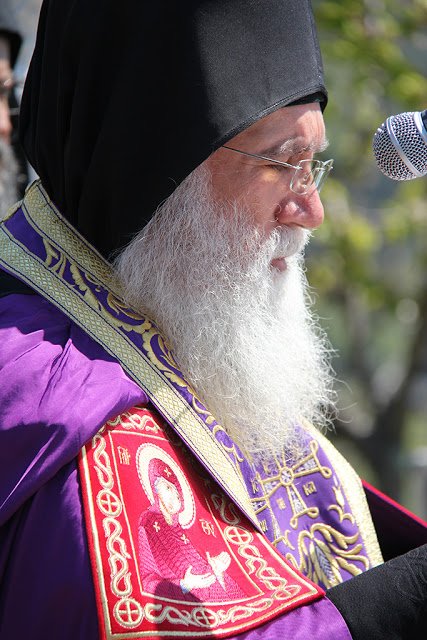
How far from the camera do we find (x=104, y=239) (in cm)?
201

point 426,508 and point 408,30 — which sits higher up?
point 408,30

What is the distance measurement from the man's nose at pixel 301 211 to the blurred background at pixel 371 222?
2.55m

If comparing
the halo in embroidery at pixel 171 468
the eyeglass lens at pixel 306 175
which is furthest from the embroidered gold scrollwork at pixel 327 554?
the eyeglass lens at pixel 306 175

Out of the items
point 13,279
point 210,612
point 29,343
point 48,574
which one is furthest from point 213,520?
point 13,279

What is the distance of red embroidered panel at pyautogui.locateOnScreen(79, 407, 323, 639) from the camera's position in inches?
58.2

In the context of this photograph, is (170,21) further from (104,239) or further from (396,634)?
(396,634)

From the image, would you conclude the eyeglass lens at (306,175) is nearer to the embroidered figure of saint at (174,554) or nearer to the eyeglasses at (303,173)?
the eyeglasses at (303,173)

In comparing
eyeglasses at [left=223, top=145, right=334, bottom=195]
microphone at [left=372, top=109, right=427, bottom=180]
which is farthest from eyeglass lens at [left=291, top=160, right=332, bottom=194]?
microphone at [left=372, top=109, right=427, bottom=180]

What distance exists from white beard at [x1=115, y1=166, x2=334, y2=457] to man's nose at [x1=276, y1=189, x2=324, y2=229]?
37 mm

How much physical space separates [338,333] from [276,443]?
32.7 feet

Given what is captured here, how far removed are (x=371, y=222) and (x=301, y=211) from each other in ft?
12.9

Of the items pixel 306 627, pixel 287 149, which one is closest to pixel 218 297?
pixel 287 149

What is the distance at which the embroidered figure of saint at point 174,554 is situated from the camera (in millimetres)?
1523

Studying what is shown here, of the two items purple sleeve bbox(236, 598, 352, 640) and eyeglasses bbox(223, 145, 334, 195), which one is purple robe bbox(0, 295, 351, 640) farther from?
eyeglasses bbox(223, 145, 334, 195)
